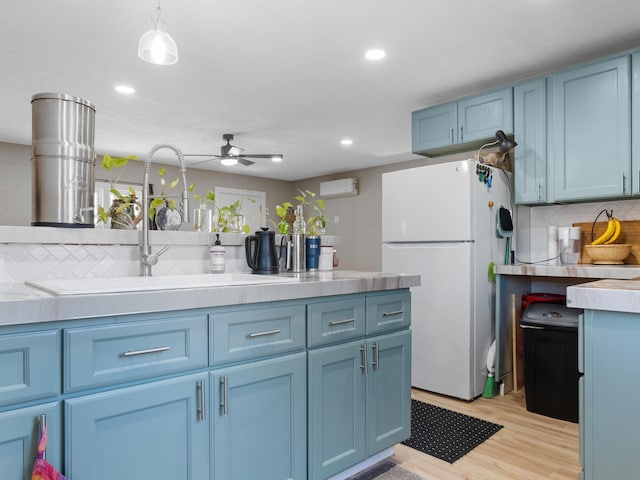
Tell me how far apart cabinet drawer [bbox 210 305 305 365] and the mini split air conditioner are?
5.46 metres

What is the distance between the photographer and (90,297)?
3.51 ft

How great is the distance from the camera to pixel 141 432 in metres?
1.17

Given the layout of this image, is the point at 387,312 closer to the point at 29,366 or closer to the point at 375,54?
the point at 29,366

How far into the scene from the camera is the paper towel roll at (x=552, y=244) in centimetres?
324

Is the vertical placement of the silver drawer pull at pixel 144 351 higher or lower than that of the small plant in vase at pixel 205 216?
lower

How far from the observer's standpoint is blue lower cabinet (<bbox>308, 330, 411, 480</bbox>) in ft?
5.31

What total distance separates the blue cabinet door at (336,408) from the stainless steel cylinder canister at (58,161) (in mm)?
1058

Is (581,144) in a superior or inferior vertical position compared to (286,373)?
superior

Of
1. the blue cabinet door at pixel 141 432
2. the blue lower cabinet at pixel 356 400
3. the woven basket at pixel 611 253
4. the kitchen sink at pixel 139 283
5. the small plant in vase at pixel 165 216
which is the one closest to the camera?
the blue cabinet door at pixel 141 432

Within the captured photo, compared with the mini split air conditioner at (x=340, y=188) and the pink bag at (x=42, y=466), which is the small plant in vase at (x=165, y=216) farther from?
the mini split air conditioner at (x=340, y=188)

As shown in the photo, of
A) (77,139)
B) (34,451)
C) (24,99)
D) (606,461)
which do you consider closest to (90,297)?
(34,451)

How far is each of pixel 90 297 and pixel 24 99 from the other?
145 inches

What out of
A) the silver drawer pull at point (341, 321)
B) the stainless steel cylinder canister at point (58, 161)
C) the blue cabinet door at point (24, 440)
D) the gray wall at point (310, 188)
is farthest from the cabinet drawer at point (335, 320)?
the gray wall at point (310, 188)

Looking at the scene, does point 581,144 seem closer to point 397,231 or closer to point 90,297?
point 397,231
